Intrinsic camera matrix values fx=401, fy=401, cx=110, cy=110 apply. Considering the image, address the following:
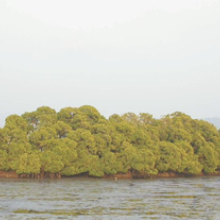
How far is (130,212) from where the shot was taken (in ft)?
130

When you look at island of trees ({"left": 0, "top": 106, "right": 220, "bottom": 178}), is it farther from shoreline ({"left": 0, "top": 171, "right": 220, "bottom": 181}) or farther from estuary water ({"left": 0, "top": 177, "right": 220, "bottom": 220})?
estuary water ({"left": 0, "top": 177, "right": 220, "bottom": 220})

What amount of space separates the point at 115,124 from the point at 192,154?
20.3 metres

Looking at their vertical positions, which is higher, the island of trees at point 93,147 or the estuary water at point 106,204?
the island of trees at point 93,147

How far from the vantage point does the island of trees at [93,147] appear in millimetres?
82938

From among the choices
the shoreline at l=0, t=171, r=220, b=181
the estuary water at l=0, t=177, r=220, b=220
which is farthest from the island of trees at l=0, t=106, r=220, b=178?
the estuary water at l=0, t=177, r=220, b=220

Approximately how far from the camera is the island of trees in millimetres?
82938

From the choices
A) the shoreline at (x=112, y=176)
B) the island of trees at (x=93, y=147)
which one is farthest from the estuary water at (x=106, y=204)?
the island of trees at (x=93, y=147)

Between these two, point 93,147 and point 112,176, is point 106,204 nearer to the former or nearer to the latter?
point 112,176

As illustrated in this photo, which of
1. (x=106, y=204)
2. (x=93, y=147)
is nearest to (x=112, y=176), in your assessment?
(x=93, y=147)

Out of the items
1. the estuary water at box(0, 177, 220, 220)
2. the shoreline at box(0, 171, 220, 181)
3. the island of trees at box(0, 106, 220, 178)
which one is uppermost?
the island of trees at box(0, 106, 220, 178)

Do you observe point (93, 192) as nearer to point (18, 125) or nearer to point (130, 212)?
point (130, 212)

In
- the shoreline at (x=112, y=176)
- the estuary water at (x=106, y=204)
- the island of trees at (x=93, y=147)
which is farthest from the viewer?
the island of trees at (x=93, y=147)

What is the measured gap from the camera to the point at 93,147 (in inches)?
3492

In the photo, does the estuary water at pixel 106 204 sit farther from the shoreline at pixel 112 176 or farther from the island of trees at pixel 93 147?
the island of trees at pixel 93 147
